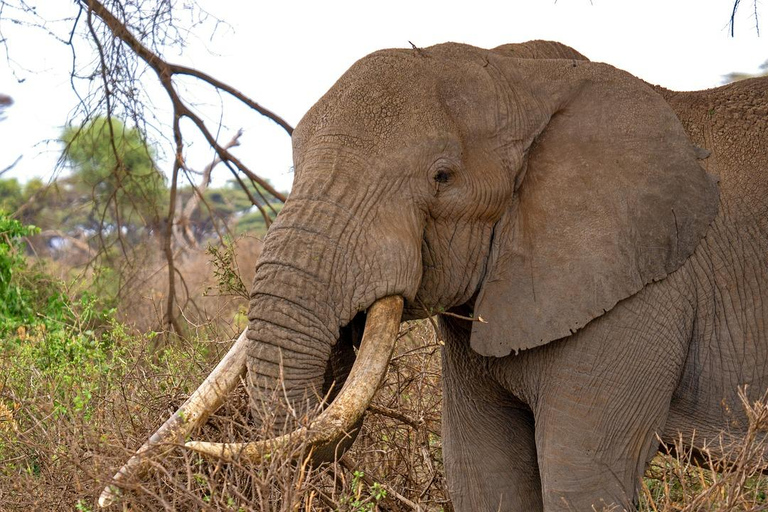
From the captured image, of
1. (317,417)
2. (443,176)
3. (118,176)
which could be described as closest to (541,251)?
(443,176)

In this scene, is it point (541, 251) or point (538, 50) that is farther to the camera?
point (538, 50)

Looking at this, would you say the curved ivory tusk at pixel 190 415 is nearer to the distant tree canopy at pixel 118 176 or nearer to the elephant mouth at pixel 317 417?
the elephant mouth at pixel 317 417

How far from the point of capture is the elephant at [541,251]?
3.32 meters

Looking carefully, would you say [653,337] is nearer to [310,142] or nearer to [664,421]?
[664,421]

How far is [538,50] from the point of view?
405 cm

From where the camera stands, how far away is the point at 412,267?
134 inches

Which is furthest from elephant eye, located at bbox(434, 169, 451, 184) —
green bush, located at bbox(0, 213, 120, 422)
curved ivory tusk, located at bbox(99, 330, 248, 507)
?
green bush, located at bbox(0, 213, 120, 422)

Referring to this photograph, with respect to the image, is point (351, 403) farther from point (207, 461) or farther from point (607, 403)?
point (607, 403)

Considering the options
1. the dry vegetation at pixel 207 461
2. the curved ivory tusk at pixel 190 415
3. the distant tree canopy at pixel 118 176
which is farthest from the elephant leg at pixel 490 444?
the distant tree canopy at pixel 118 176

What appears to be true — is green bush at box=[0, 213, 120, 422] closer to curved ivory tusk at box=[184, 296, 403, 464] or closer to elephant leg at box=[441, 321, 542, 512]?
curved ivory tusk at box=[184, 296, 403, 464]

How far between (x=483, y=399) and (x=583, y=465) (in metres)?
0.69

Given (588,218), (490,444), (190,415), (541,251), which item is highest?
(588,218)

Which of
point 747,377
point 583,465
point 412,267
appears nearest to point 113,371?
point 412,267

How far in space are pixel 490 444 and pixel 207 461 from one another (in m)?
1.38
